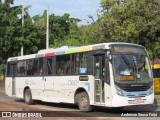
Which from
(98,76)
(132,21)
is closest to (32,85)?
(98,76)

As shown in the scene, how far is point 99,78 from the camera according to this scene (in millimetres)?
16781

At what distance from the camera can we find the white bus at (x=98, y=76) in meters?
16.1

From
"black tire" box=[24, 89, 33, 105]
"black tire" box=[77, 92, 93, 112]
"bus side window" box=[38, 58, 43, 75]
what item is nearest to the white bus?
"black tire" box=[77, 92, 93, 112]

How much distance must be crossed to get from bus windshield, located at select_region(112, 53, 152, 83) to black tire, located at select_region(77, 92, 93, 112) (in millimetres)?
1997

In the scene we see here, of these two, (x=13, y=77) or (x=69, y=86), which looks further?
(x=13, y=77)

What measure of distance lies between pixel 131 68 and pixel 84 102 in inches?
104

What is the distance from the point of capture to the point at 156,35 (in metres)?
29.1

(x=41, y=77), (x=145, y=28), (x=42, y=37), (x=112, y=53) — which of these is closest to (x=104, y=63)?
(x=112, y=53)

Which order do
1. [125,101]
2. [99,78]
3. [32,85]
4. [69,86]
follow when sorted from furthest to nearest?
[32,85]
[69,86]
[99,78]
[125,101]

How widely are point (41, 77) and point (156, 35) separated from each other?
36.2 feet

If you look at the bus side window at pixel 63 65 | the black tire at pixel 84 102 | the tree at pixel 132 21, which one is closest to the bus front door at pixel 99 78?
the black tire at pixel 84 102

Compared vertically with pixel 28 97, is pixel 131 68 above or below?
above

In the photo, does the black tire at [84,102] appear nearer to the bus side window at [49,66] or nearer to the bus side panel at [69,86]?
the bus side panel at [69,86]

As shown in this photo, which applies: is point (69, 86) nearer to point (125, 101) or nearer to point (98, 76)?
point (98, 76)
